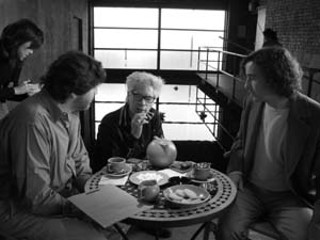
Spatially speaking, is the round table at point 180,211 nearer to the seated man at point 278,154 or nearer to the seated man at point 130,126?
the seated man at point 278,154

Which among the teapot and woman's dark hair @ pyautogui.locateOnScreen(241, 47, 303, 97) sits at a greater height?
woman's dark hair @ pyautogui.locateOnScreen(241, 47, 303, 97)

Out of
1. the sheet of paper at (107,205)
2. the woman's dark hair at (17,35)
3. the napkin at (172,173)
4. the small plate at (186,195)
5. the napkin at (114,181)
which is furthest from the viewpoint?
the woman's dark hair at (17,35)

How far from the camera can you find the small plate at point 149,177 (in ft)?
5.42

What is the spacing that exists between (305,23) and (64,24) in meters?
3.51

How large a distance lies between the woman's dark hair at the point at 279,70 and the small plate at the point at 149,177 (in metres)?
0.70

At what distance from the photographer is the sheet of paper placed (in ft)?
4.32

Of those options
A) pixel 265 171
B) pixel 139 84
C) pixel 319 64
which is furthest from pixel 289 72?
pixel 319 64

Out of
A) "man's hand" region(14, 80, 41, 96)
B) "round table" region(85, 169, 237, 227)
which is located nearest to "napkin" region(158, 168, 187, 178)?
"round table" region(85, 169, 237, 227)

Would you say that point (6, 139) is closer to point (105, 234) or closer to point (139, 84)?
point (105, 234)

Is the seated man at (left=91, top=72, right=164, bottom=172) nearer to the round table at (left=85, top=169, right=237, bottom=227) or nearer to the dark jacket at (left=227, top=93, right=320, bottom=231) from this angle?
the round table at (left=85, top=169, right=237, bottom=227)

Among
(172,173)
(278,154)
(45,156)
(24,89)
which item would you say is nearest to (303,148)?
(278,154)

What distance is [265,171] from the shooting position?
6.10 ft

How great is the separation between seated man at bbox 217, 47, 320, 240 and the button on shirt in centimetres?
83

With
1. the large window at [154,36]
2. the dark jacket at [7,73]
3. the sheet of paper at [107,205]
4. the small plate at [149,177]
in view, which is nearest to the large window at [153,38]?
the large window at [154,36]
